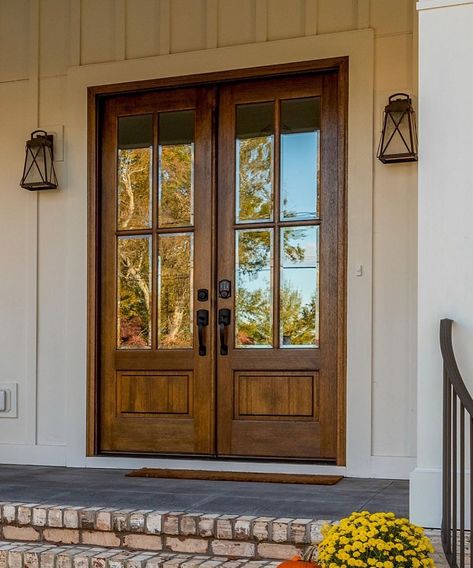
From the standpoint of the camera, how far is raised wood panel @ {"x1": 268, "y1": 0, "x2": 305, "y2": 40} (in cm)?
488

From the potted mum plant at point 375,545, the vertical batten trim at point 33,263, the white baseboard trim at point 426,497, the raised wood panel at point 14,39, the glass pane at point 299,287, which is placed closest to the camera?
the potted mum plant at point 375,545

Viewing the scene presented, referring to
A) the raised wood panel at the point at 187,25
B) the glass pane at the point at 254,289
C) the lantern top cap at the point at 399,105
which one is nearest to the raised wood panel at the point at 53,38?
the raised wood panel at the point at 187,25

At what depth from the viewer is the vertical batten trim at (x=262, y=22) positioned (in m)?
4.94

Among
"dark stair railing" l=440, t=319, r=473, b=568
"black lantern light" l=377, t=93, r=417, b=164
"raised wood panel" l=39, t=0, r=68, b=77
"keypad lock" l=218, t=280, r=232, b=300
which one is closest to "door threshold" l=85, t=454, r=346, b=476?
"keypad lock" l=218, t=280, r=232, b=300

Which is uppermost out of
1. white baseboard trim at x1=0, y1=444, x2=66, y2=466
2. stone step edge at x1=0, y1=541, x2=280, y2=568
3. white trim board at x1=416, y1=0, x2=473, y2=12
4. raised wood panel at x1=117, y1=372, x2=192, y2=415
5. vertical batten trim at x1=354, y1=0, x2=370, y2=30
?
vertical batten trim at x1=354, y1=0, x2=370, y2=30

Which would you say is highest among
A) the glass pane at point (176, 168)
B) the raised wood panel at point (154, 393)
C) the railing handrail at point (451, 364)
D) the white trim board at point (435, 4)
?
the white trim board at point (435, 4)

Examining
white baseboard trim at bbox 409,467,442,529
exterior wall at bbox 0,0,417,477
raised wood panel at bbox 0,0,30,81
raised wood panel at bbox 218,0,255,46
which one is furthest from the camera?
raised wood panel at bbox 0,0,30,81

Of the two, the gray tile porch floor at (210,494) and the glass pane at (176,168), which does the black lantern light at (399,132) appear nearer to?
the glass pane at (176,168)

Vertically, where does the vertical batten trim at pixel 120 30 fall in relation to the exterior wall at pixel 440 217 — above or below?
above

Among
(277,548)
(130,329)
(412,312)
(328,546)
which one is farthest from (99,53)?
(328,546)

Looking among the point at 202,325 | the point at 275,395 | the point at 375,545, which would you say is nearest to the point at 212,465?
the point at 275,395

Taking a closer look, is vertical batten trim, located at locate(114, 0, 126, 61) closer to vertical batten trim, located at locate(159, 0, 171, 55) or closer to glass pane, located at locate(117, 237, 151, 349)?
vertical batten trim, located at locate(159, 0, 171, 55)

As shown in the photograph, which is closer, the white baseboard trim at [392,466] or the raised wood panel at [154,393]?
the white baseboard trim at [392,466]

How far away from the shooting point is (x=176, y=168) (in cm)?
515
